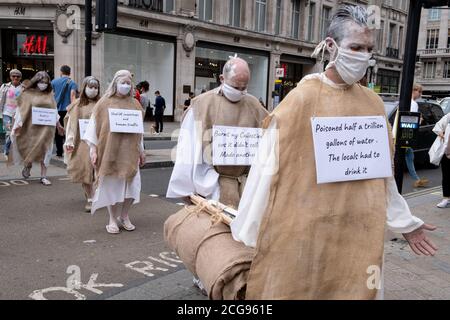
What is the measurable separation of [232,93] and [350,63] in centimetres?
150

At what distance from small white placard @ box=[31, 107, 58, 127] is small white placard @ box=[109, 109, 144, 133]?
126 inches

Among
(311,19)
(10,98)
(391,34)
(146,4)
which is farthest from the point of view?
(391,34)

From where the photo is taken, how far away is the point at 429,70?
67375 mm

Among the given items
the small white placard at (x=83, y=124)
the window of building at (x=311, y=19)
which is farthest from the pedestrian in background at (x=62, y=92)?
the window of building at (x=311, y=19)

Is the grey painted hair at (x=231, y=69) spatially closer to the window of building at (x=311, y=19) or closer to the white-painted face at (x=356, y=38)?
the white-painted face at (x=356, y=38)

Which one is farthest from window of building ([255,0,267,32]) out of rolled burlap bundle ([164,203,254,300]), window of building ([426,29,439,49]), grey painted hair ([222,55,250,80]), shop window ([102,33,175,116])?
window of building ([426,29,439,49])

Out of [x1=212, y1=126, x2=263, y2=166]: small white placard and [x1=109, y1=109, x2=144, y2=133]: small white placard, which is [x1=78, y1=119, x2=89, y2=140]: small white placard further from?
[x1=212, y1=126, x2=263, y2=166]: small white placard

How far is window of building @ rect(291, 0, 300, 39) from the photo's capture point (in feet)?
110

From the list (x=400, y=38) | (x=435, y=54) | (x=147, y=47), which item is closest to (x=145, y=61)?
(x=147, y=47)

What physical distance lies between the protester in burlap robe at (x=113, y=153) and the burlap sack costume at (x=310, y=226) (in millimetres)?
3735

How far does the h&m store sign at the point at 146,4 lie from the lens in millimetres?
23041

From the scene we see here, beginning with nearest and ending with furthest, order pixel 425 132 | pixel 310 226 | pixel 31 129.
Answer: pixel 310 226 → pixel 31 129 → pixel 425 132

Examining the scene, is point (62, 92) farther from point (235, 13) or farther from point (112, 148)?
point (235, 13)

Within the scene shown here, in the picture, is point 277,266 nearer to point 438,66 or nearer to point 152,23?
point 152,23
